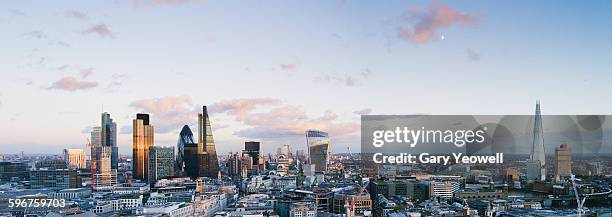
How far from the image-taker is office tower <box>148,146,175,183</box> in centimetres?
2500

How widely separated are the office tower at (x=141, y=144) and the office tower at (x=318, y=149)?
7544 mm

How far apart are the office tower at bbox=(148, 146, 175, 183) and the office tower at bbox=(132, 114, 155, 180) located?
0.37 m

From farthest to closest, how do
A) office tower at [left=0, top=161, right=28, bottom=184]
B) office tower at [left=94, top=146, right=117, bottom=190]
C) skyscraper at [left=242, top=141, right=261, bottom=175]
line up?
skyscraper at [left=242, top=141, right=261, bottom=175] → office tower at [left=0, top=161, right=28, bottom=184] → office tower at [left=94, top=146, right=117, bottom=190]

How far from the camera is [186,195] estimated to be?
16734mm

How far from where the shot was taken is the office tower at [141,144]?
83.9ft

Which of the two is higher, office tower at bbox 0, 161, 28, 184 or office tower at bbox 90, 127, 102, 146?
office tower at bbox 90, 127, 102, 146

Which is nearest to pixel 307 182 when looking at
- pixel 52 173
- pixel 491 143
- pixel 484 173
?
pixel 484 173

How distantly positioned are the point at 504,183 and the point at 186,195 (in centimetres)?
857

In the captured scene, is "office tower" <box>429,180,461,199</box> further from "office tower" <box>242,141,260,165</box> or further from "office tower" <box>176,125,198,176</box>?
"office tower" <box>242,141,260,165</box>

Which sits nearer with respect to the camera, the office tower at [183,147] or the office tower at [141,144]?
the office tower at [141,144]

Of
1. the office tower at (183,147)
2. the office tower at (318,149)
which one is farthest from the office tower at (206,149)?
the office tower at (318,149)

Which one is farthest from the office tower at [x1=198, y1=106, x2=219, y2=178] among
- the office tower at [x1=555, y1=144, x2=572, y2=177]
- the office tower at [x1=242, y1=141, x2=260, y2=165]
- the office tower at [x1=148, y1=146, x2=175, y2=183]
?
the office tower at [x1=555, y1=144, x2=572, y2=177]

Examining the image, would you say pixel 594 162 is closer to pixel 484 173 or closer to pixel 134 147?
pixel 484 173

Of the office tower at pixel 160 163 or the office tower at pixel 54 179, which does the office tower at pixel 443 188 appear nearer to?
the office tower at pixel 54 179
